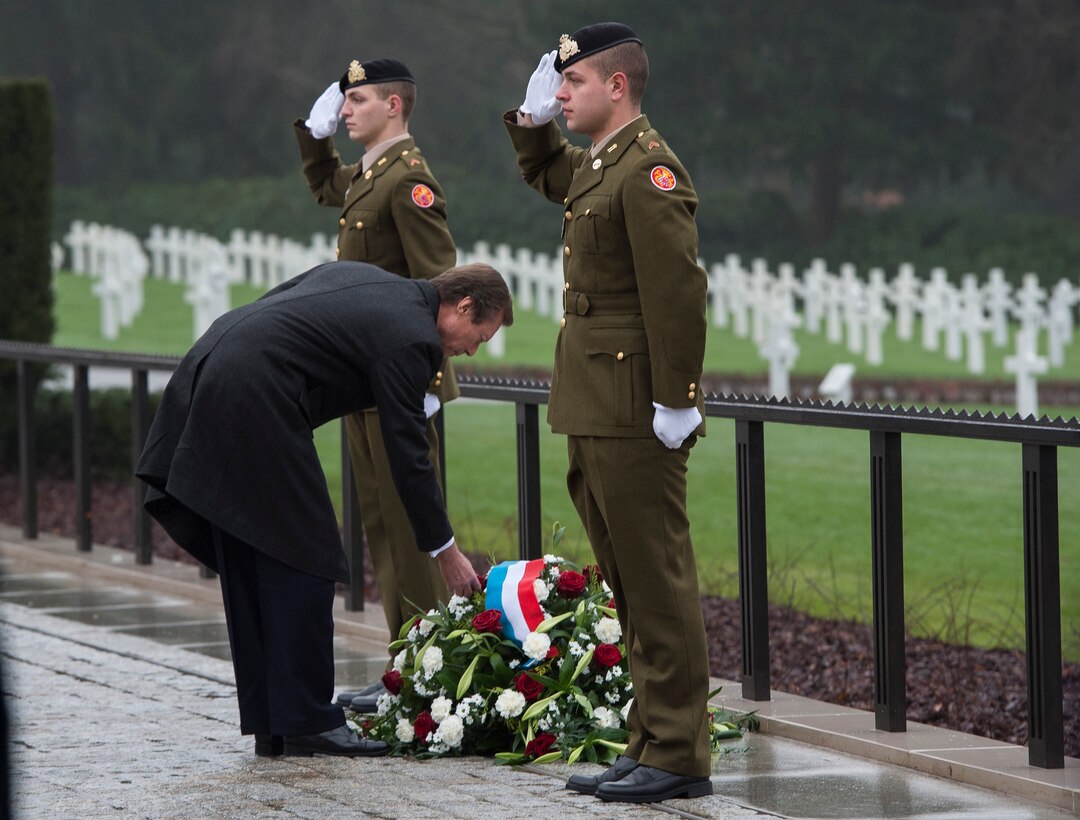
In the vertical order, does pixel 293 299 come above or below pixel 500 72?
below

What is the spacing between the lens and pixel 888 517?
221 inches

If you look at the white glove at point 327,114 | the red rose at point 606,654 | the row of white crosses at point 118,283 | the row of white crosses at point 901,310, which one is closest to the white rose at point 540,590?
the red rose at point 606,654

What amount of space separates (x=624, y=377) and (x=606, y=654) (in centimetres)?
109

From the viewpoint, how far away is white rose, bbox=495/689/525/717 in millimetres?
5391

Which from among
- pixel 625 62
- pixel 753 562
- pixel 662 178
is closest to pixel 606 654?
pixel 753 562

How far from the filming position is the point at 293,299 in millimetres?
5375

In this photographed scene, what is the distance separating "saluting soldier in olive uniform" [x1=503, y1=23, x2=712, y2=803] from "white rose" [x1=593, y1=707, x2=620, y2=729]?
471 mm

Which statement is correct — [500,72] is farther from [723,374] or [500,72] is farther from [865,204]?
[723,374]

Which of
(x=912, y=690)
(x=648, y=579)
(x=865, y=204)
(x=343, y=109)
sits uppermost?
(x=865, y=204)

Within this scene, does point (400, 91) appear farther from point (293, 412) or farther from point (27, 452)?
point (27, 452)

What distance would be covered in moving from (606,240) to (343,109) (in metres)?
2.01

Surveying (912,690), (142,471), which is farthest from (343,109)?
(912,690)

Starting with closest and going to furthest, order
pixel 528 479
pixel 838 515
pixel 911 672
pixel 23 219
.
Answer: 1. pixel 528 479
2. pixel 911 672
3. pixel 838 515
4. pixel 23 219

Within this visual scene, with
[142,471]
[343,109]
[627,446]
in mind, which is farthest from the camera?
[343,109]
